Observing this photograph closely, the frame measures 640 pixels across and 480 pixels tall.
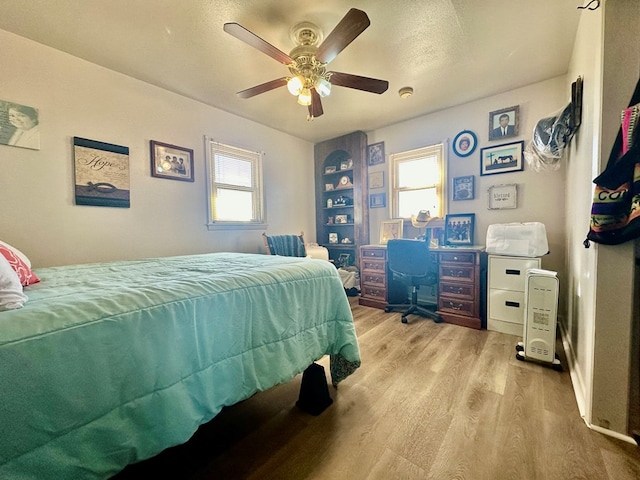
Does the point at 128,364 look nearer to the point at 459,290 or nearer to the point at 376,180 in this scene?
the point at 459,290

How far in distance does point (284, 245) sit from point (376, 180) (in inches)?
67.6

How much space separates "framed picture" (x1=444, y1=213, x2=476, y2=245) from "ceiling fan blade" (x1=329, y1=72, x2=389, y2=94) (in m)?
1.88

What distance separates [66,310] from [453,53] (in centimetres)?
298

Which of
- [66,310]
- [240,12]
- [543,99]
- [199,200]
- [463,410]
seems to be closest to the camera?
[66,310]

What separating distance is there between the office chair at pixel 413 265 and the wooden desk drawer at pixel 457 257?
5.5 inches

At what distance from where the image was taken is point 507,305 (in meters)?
2.49

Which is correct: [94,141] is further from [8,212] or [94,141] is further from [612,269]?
[612,269]

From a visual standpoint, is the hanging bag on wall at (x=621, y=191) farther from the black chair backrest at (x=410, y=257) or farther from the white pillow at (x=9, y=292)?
the white pillow at (x=9, y=292)

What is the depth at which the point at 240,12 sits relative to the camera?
1771mm

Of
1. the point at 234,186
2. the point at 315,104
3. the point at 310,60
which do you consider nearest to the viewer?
the point at 310,60

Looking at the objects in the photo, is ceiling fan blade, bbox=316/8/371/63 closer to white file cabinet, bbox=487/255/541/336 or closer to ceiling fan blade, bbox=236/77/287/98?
ceiling fan blade, bbox=236/77/287/98

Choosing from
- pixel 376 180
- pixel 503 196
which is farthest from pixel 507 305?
pixel 376 180

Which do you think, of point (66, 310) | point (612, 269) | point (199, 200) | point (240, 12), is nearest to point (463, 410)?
point (612, 269)

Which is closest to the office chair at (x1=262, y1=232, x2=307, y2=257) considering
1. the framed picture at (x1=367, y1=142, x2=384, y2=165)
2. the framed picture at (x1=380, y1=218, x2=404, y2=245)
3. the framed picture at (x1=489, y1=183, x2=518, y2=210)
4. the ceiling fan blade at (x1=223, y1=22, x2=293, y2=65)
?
the framed picture at (x1=380, y1=218, x2=404, y2=245)
